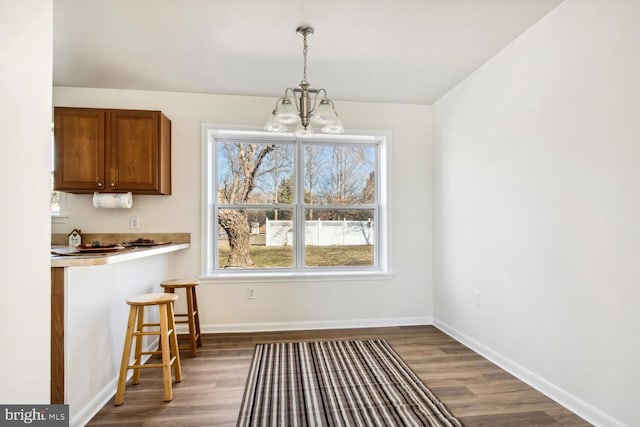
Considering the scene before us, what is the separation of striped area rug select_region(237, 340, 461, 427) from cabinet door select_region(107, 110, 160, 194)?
77.7 inches

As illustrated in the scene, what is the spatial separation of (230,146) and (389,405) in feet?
9.95

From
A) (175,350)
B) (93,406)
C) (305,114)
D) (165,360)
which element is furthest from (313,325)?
(305,114)

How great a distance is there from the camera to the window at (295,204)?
3777 millimetres

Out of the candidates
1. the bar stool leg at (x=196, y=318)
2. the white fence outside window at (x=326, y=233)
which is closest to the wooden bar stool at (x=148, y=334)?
the bar stool leg at (x=196, y=318)

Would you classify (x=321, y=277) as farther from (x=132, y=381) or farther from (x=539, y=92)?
(x=539, y=92)

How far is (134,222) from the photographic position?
345 centimetres

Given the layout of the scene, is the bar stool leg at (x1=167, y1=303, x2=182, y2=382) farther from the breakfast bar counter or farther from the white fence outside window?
the white fence outside window

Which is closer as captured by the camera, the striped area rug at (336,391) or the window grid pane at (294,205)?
the striped area rug at (336,391)

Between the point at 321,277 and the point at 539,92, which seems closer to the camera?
the point at 539,92

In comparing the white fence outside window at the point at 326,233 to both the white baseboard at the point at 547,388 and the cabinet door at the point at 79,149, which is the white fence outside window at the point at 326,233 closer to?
the white baseboard at the point at 547,388

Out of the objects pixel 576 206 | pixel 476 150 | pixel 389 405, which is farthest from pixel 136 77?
pixel 576 206

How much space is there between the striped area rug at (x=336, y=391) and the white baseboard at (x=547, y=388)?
0.77m

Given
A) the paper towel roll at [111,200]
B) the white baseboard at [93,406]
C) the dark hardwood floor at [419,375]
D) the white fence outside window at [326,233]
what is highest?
the paper towel roll at [111,200]

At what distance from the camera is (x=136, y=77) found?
3.16 meters
